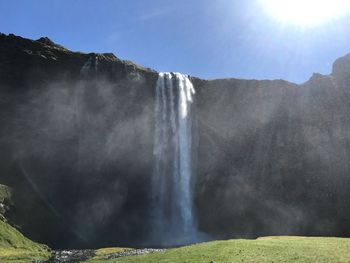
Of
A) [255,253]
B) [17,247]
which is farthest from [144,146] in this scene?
[255,253]

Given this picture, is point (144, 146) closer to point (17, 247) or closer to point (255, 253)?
point (17, 247)

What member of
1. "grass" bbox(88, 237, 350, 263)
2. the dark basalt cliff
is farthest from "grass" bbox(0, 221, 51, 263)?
"grass" bbox(88, 237, 350, 263)

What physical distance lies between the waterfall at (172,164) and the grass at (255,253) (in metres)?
37.8

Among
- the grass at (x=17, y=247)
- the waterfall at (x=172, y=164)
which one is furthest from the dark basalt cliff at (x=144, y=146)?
the grass at (x=17, y=247)

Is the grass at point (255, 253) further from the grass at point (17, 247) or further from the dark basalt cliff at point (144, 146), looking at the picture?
the dark basalt cliff at point (144, 146)

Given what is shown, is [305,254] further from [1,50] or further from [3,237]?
[1,50]

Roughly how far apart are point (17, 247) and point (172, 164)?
37967 mm

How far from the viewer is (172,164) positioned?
92.4 meters

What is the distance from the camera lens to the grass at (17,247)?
53.3 m

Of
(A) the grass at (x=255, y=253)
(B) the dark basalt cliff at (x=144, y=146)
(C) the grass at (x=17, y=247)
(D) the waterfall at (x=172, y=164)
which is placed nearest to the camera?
(A) the grass at (x=255, y=253)

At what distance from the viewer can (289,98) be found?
9800cm

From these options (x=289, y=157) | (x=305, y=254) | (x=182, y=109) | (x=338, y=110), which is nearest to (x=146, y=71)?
(x=182, y=109)

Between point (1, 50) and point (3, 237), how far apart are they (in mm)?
46999

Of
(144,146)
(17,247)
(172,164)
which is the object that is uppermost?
(144,146)
